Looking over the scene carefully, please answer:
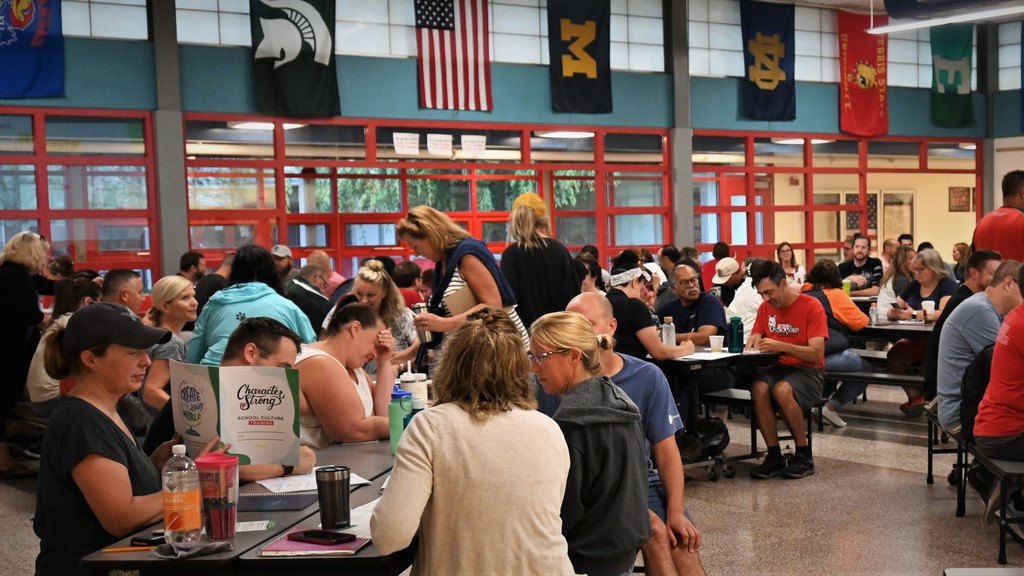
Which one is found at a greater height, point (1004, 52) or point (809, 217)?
point (1004, 52)

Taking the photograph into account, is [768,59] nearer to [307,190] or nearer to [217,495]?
[307,190]

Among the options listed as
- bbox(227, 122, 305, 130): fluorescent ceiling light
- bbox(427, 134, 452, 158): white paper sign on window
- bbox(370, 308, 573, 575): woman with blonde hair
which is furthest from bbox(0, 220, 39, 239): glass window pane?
bbox(370, 308, 573, 575): woman with blonde hair

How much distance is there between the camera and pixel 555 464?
2.70m

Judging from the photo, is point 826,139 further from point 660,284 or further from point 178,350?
point 178,350

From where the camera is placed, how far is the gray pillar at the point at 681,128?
1506cm

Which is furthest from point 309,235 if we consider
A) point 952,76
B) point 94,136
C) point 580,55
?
point 952,76

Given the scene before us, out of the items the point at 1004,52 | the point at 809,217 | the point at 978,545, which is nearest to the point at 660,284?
the point at 978,545

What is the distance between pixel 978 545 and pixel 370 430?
3.22 meters

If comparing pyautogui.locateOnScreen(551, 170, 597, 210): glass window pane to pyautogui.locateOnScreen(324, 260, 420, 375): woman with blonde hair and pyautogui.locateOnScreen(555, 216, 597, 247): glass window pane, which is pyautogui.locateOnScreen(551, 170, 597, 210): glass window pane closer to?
pyautogui.locateOnScreen(555, 216, 597, 247): glass window pane

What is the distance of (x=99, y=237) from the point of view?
11.2 meters

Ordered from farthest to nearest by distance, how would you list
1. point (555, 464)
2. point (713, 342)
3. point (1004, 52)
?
point (1004, 52) < point (713, 342) < point (555, 464)

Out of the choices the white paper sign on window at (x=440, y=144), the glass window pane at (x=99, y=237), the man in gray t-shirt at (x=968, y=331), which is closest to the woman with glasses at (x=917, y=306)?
the man in gray t-shirt at (x=968, y=331)

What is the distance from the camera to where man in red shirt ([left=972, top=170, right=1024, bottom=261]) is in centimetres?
637

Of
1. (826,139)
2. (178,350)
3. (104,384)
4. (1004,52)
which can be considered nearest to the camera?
(104,384)
